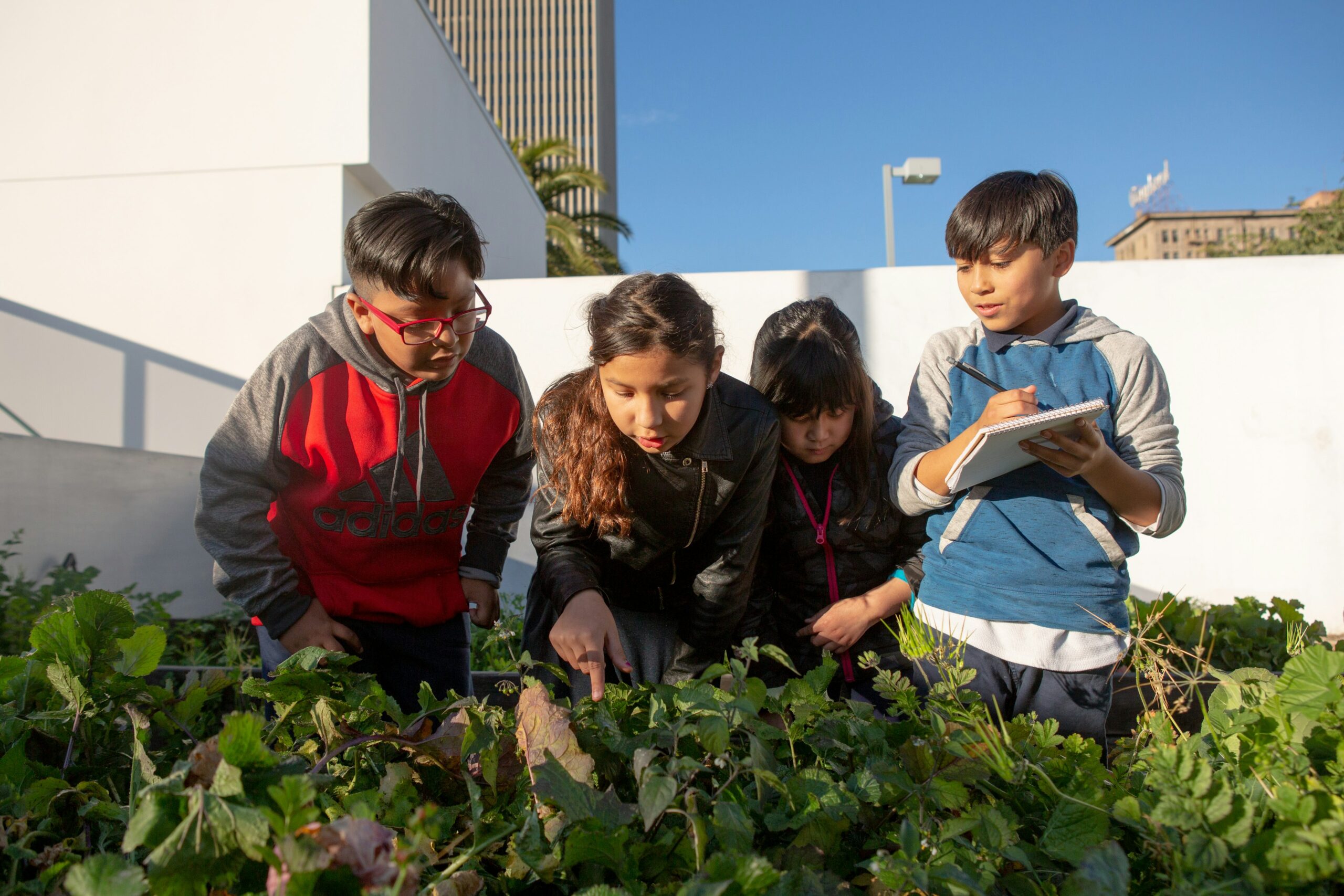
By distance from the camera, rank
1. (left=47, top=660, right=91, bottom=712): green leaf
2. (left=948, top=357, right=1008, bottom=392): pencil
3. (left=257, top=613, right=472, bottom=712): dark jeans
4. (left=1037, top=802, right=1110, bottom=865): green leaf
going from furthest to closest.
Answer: (left=257, top=613, right=472, bottom=712): dark jeans < (left=948, top=357, right=1008, bottom=392): pencil < (left=47, top=660, right=91, bottom=712): green leaf < (left=1037, top=802, right=1110, bottom=865): green leaf

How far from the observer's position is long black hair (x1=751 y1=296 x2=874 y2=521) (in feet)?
6.79

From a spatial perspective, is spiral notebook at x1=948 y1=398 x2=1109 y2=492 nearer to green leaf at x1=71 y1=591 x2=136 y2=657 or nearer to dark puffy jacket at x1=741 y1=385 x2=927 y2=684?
dark puffy jacket at x1=741 y1=385 x2=927 y2=684

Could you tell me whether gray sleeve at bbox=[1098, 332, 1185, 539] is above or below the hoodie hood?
below

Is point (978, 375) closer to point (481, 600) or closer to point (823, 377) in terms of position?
point (823, 377)

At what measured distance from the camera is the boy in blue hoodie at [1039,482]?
5.27ft

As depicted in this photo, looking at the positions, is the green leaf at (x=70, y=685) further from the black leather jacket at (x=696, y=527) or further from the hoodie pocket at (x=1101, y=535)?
the hoodie pocket at (x=1101, y=535)

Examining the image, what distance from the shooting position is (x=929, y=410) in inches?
75.1

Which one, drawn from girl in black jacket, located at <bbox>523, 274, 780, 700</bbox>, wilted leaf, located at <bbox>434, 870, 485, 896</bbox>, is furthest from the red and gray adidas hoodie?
wilted leaf, located at <bbox>434, 870, 485, 896</bbox>

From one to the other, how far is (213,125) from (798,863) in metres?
6.90

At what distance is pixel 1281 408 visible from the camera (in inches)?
203

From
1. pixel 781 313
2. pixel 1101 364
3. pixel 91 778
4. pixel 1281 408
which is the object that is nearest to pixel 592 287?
pixel 781 313

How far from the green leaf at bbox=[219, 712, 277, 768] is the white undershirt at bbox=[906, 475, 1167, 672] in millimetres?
1357

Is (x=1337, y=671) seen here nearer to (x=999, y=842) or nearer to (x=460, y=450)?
(x=999, y=842)

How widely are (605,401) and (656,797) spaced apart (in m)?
1.35
